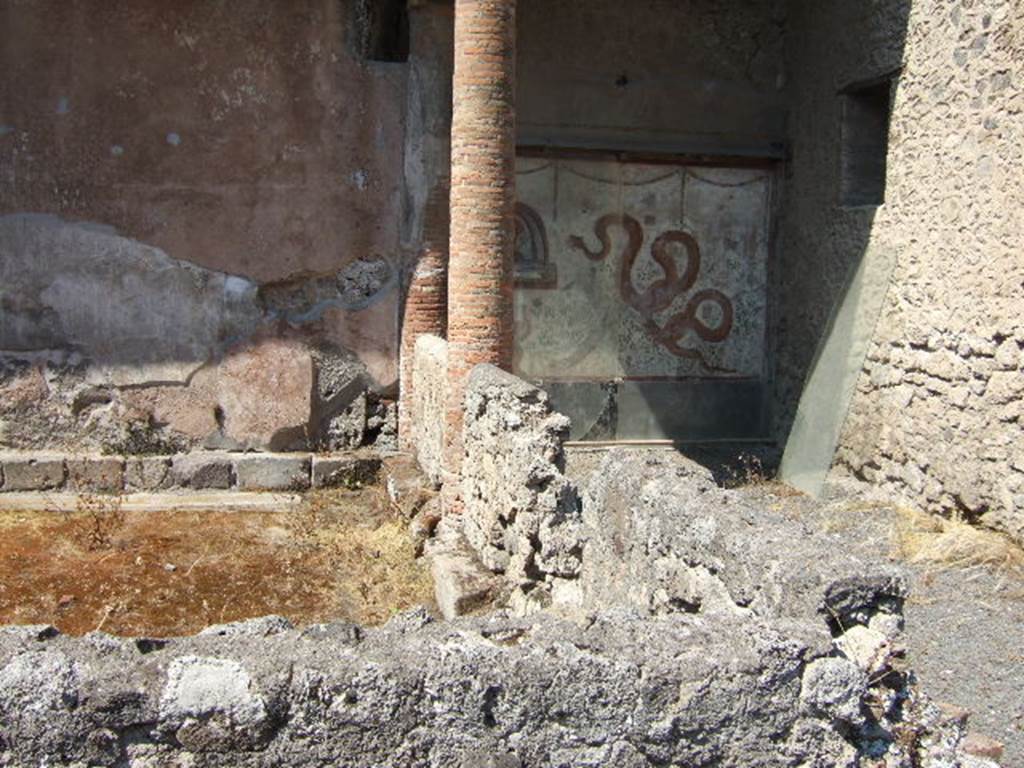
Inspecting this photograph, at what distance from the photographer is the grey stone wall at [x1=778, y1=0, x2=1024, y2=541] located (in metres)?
6.50

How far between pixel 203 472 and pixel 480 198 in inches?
117

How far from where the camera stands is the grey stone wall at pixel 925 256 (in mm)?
6500

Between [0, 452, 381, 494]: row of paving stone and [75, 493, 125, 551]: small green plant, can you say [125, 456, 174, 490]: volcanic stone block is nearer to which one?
[0, 452, 381, 494]: row of paving stone

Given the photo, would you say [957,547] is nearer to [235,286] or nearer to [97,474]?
[235,286]

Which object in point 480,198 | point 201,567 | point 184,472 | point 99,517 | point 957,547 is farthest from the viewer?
point 184,472

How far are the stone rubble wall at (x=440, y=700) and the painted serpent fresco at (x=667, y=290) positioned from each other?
→ 23.0 feet

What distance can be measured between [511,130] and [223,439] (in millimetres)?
3257

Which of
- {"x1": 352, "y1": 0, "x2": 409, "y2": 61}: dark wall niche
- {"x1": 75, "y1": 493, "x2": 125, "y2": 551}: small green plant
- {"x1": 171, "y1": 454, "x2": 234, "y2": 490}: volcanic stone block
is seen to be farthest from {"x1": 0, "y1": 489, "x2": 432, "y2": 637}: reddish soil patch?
{"x1": 352, "y1": 0, "x2": 409, "y2": 61}: dark wall niche

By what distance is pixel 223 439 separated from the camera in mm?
8266

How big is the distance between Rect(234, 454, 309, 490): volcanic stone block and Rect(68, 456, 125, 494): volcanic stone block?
32.2 inches

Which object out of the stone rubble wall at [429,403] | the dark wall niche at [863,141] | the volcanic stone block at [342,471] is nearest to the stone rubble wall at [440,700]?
the stone rubble wall at [429,403]

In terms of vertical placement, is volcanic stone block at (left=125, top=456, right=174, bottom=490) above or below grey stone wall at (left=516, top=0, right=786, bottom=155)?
below

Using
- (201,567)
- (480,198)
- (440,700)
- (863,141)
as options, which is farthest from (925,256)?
(440,700)

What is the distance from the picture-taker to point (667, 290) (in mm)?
9680
